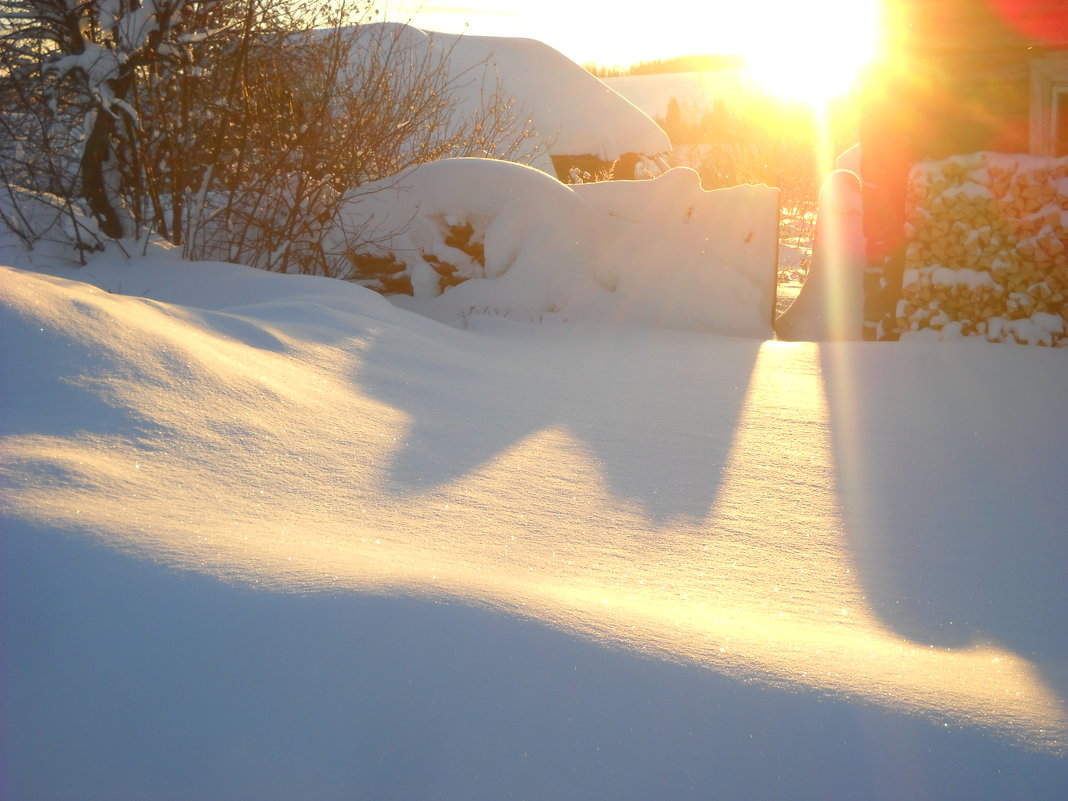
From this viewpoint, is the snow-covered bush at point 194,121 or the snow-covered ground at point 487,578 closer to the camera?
the snow-covered ground at point 487,578

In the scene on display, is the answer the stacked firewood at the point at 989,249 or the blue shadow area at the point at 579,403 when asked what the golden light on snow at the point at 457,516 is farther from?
the stacked firewood at the point at 989,249

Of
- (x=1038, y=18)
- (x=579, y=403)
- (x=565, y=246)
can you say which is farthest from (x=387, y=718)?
(x=1038, y=18)

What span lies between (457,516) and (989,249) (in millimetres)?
4975

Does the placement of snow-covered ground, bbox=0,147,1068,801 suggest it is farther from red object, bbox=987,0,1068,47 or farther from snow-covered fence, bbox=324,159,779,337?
red object, bbox=987,0,1068,47

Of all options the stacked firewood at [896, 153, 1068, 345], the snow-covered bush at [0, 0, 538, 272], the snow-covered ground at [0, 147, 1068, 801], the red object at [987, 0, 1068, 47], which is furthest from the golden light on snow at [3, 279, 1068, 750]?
the red object at [987, 0, 1068, 47]

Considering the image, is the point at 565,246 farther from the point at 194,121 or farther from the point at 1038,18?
the point at 1038,18

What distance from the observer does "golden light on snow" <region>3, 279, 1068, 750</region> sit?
1511 mm

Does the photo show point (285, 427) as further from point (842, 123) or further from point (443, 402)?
point (842, 123)

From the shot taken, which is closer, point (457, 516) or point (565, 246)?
point (457, 516)

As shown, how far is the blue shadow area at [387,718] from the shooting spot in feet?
3.83

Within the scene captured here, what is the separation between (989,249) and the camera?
5676 mm

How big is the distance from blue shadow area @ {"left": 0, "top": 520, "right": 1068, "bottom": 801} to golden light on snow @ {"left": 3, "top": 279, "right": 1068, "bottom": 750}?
88mm

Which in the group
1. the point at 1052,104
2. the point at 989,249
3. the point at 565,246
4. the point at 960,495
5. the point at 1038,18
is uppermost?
the point at 1038,18

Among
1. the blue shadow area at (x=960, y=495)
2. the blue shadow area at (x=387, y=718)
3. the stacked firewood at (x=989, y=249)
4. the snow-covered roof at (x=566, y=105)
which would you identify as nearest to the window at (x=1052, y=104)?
the stacked firewood at (x=989, y=249)
